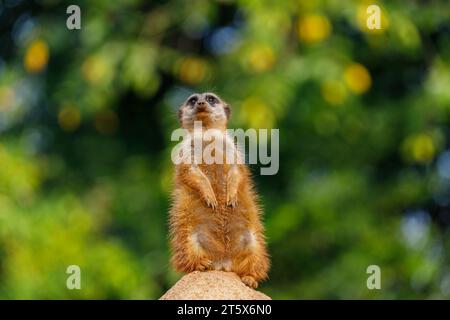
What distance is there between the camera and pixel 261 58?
9531 millimetres

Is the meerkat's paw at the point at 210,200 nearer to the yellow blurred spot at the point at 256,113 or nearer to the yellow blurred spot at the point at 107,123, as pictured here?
the yellow blurred spot at the point at 256,113

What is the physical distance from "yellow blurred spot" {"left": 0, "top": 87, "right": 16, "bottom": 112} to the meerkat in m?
5.77

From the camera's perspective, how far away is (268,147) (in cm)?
1010

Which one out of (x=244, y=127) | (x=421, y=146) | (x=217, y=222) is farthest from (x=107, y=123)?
(x=217, y=222)

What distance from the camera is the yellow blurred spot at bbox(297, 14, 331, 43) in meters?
9.59

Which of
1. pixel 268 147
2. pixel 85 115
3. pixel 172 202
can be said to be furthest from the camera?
pixel 85 115

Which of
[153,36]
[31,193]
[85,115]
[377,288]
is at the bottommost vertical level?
[377,288]

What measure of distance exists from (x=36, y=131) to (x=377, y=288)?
3597 mm

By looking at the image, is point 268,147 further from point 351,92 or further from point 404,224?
point 404,224

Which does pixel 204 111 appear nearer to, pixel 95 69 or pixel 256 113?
pixel 256 113

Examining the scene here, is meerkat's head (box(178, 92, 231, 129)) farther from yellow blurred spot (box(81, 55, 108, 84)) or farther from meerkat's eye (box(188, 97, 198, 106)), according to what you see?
yellow blurred spot (box(81, 55, 108, 84))

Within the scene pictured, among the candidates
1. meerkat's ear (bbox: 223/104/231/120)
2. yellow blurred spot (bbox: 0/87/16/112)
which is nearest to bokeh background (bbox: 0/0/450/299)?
yellow blurred spot (bbox: 0/87/16/112)

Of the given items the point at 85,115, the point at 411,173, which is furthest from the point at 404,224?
the point at 85,115
